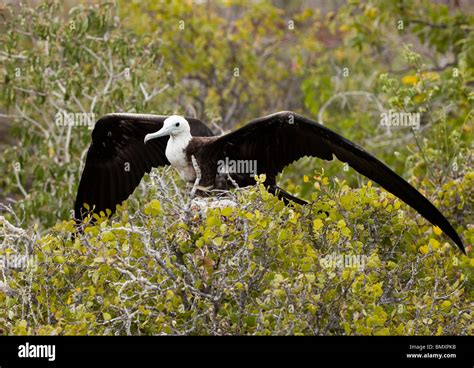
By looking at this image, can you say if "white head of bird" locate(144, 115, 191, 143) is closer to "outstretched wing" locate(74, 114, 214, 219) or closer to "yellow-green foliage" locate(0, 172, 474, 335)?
"outstretched wing" locate(74, 114, 214, 219)

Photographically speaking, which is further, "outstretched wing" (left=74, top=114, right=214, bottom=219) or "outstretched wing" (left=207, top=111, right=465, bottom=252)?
"outstretched wing" (left=74, top=114, right=214, bottom=219)

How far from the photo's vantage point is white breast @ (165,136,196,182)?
253 inches

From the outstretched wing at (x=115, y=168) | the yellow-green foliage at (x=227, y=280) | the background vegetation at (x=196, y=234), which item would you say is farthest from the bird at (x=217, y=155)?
the yellow-green foliage at (x=227, y=280)

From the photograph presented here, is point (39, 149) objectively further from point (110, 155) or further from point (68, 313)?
point (68, 313)

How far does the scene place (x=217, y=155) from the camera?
6406 millimetres

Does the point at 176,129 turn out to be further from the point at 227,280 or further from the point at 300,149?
the point at 227,280

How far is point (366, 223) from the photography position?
5316 millimetres

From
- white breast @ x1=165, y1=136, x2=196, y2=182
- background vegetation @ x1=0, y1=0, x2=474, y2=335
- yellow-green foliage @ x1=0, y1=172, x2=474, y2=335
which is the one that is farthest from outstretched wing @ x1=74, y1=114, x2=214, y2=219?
yellow-green foliage @ x1=0, y1=172, x2=474, y2=335

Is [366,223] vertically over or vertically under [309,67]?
under

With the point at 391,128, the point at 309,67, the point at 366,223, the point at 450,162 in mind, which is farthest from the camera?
the point at 309,67

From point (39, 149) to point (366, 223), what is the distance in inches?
151

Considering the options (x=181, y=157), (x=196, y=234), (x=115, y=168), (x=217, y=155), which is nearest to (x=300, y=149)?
(x=217, y=155)

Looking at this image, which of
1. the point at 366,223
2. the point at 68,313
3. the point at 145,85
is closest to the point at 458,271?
the point at 366,223
